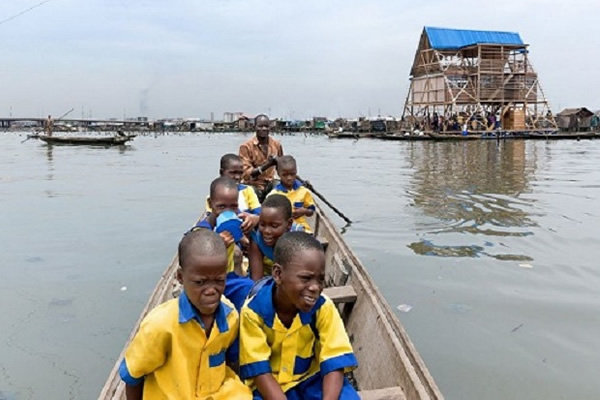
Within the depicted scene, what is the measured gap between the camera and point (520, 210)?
32.5ft

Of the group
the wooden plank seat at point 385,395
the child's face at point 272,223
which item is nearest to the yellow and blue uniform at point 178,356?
the wooden plank seat at point 385,395

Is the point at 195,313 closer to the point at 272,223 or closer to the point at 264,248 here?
the point at 272,223

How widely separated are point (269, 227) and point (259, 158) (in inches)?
134

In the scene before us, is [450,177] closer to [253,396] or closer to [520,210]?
[520,210]

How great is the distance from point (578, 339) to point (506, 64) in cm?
3229

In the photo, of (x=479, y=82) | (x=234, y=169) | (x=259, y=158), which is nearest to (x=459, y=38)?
(x=479, y=82)

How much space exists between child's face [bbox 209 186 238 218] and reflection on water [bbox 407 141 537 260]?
14.3ft

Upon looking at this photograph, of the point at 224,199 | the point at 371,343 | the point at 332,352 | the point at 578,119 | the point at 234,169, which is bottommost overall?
the point at 371,343

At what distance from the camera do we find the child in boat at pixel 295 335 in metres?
1.99

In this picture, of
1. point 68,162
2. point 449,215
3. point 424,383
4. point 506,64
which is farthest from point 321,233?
point 506,64

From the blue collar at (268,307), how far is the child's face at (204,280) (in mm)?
276

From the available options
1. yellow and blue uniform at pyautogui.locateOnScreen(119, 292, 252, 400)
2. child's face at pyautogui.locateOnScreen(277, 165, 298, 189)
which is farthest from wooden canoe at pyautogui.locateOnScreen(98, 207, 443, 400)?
child's face at pyautogui.locateOnScreen(277, 165, 298, 189)

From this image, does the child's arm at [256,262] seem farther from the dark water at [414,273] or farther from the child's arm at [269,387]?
the dark water at [414,273]

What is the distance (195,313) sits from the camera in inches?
72.2
